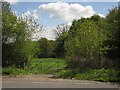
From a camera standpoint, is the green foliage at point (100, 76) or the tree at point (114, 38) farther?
the tree at point (114, 38)

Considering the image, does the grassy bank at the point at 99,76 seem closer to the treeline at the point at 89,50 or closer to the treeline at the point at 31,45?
the treeline at the point at 89,50

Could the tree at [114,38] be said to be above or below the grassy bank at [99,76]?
above

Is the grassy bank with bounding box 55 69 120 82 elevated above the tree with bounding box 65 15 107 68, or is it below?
below

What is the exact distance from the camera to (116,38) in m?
21.7

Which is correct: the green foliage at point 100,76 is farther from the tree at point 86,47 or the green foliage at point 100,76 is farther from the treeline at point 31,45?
the tree at point 86,47

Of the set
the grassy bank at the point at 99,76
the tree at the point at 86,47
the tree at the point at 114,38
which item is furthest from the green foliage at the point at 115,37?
the tree at the point at 86,47

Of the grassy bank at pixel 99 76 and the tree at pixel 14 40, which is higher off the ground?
the tree at pixel 14 40

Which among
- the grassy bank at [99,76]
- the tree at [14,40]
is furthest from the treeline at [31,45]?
the grassy bank at [99,76]

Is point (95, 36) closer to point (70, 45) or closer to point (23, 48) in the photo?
point (70, 45)

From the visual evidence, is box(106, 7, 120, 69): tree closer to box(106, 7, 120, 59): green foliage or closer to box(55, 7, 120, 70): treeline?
box(106, 7, 120, 59): green foliage

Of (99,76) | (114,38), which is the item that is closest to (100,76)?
(99,76)

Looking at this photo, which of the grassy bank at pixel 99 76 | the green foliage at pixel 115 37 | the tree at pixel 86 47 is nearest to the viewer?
the grassy bank at pixel 99 76

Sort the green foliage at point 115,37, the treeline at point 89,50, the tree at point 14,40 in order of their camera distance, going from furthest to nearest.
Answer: the tree at point 14,40 → the treeline at point 89,50 → the green foliage at point 115,37

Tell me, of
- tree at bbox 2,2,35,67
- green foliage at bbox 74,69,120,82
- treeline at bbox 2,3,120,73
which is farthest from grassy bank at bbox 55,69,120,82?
tree at bbox 2,2,35,67
